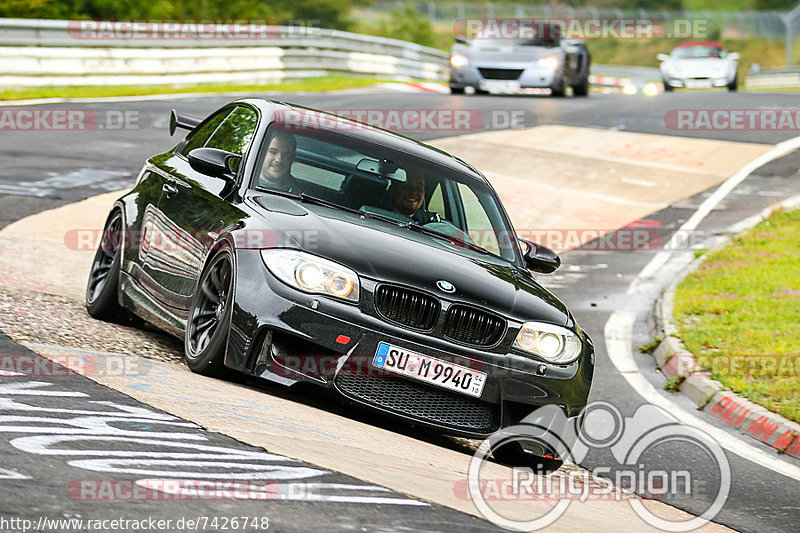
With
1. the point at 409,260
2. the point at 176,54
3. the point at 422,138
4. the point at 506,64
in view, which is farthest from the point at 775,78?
the point at 409,260

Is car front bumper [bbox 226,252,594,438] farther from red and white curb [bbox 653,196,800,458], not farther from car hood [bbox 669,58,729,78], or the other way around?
car hood [bbox 669,58,729,78]

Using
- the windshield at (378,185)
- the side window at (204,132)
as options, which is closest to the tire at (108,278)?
the side window at (204,132)

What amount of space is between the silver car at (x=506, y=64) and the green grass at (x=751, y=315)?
11363mm

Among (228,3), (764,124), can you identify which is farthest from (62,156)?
(228,3)

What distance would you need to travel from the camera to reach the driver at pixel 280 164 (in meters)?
6.98

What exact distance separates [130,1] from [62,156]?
1882cm

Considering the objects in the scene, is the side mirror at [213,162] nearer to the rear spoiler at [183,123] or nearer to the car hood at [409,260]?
the car hood at [409,260]

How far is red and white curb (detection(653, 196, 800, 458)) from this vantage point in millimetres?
7898

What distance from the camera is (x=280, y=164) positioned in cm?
710

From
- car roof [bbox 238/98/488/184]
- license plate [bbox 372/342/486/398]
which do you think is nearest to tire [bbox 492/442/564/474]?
license plate [bbox 372/342/486/398]

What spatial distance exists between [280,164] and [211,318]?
1155 millimetres

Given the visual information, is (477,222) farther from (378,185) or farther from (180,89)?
(180,89)

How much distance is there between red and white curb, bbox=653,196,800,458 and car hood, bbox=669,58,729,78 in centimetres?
2492

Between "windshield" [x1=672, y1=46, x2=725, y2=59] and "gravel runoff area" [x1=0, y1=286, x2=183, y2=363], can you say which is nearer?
"gravel runoff area" [x1=0, y1=286, x2=183, y2=363]
